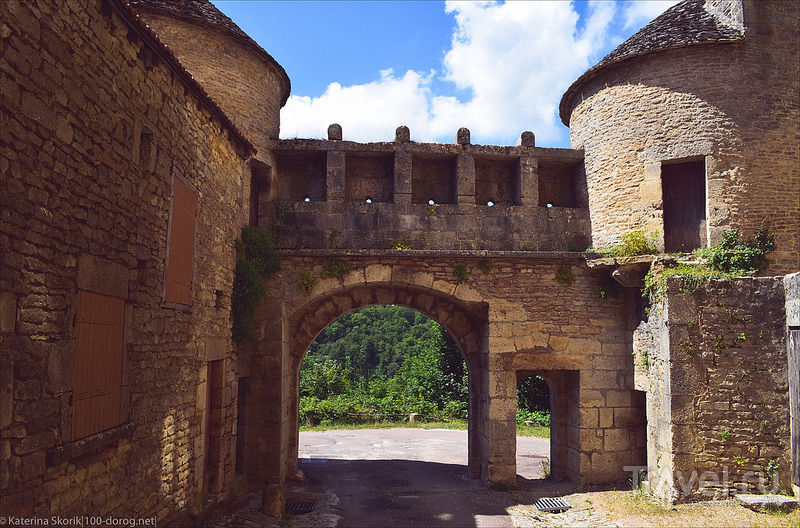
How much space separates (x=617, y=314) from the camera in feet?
32.6

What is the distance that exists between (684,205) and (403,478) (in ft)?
23.1

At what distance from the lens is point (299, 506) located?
8.80 m

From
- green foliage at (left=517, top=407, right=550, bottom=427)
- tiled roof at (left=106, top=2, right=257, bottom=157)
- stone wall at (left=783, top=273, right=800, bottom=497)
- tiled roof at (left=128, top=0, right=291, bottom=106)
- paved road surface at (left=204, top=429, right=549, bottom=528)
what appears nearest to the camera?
tiled roof at (left=106, top=2, right=257, bottom=157)

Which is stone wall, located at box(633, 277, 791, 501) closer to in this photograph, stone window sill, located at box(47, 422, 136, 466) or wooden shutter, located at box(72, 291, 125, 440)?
stone window sill, located at box(47, 422, 136, 466)

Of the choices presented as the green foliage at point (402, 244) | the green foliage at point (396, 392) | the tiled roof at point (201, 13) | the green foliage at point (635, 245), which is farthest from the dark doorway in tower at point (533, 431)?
the tiled roof at point (201, 13)

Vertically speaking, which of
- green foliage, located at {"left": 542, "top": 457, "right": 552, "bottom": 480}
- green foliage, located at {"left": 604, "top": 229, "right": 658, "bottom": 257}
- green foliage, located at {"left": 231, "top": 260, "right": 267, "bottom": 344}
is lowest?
green foliage, located at {"left": 542, "top": 457, "right": 552, "bottom": 480}

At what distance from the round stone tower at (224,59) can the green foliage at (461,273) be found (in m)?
3.84

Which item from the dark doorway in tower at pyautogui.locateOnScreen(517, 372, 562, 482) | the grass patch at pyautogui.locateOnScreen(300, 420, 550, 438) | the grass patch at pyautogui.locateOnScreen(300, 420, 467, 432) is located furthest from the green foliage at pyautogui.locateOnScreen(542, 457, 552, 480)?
the grass patch at pyautogui.locateOnScreen(300, 420, 467, 432)

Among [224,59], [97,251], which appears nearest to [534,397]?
[224,59]

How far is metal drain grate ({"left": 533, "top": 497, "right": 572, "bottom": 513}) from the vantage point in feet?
28.0

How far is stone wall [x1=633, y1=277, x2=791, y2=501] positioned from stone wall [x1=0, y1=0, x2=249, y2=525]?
21.4 feet

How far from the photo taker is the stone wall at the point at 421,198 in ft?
32.8

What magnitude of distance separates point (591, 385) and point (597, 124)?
468cm

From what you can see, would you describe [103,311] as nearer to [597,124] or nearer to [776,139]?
[597,124]
